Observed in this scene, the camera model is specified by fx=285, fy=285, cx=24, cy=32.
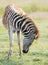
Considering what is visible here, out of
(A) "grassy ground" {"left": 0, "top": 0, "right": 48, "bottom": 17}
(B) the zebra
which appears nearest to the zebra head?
(B) the zebra

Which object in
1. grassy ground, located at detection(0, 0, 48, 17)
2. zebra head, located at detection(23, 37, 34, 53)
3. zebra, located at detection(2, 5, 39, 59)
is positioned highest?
grassy ground, located at detection(0, 0, 48, 17)

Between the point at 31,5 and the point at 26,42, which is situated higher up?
the point at 31,5

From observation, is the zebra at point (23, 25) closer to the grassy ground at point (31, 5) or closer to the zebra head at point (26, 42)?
the zebra head at point (26, 42)

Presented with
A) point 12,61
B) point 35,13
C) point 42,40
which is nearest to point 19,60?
point 12,61

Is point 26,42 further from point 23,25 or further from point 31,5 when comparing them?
point 31,5

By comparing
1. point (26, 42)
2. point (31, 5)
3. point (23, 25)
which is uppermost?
point (31, 5)

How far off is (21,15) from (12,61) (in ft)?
4.36

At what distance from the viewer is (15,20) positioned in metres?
7.85

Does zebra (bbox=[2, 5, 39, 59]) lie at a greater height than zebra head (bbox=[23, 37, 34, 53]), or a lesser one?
greater

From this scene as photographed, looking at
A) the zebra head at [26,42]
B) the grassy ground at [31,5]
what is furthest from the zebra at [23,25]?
the grassy ground at [31,5]

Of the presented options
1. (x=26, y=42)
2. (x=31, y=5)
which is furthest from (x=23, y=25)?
(x=31, y=5)

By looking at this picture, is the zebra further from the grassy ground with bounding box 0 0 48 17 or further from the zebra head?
the grassy ground with bounding box 0 0 48 17

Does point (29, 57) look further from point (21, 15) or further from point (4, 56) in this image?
point (21, 15)

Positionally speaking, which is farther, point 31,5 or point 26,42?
point 31,5
